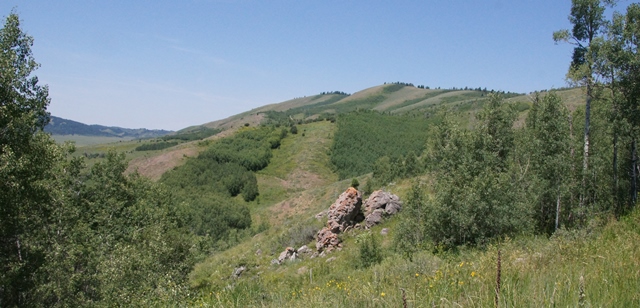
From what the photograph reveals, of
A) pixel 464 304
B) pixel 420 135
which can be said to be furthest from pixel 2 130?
pixel 420 135

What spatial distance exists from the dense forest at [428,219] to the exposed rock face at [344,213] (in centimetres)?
140

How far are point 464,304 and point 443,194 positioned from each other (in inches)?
607

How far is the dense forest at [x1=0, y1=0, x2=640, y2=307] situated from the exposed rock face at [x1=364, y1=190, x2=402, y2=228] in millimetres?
1478

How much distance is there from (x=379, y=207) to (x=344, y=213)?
3281mm

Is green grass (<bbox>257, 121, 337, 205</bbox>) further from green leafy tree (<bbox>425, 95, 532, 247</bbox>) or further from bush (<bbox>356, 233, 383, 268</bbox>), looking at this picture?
green leafy tree (<bbox>425, 95, 532, 247</bbox>)

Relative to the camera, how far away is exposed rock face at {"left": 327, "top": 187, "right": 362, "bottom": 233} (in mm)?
32531

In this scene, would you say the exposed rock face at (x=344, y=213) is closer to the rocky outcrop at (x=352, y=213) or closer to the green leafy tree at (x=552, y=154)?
the rocky outcrop at (x=352, y=213)

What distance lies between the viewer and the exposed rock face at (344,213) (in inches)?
1281

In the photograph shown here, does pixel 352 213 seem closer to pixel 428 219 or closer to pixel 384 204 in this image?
pixel 384 204

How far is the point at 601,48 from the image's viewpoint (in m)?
16.5

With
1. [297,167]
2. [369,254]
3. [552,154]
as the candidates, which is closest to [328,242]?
[369,254]

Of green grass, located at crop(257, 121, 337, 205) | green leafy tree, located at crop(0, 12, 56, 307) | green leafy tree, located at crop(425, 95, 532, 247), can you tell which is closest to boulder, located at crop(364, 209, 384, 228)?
green leafy tree, located at crop(425, 95, 532, 247)

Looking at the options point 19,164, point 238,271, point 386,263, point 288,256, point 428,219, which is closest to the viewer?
point 19,164

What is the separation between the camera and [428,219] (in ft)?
62.6
